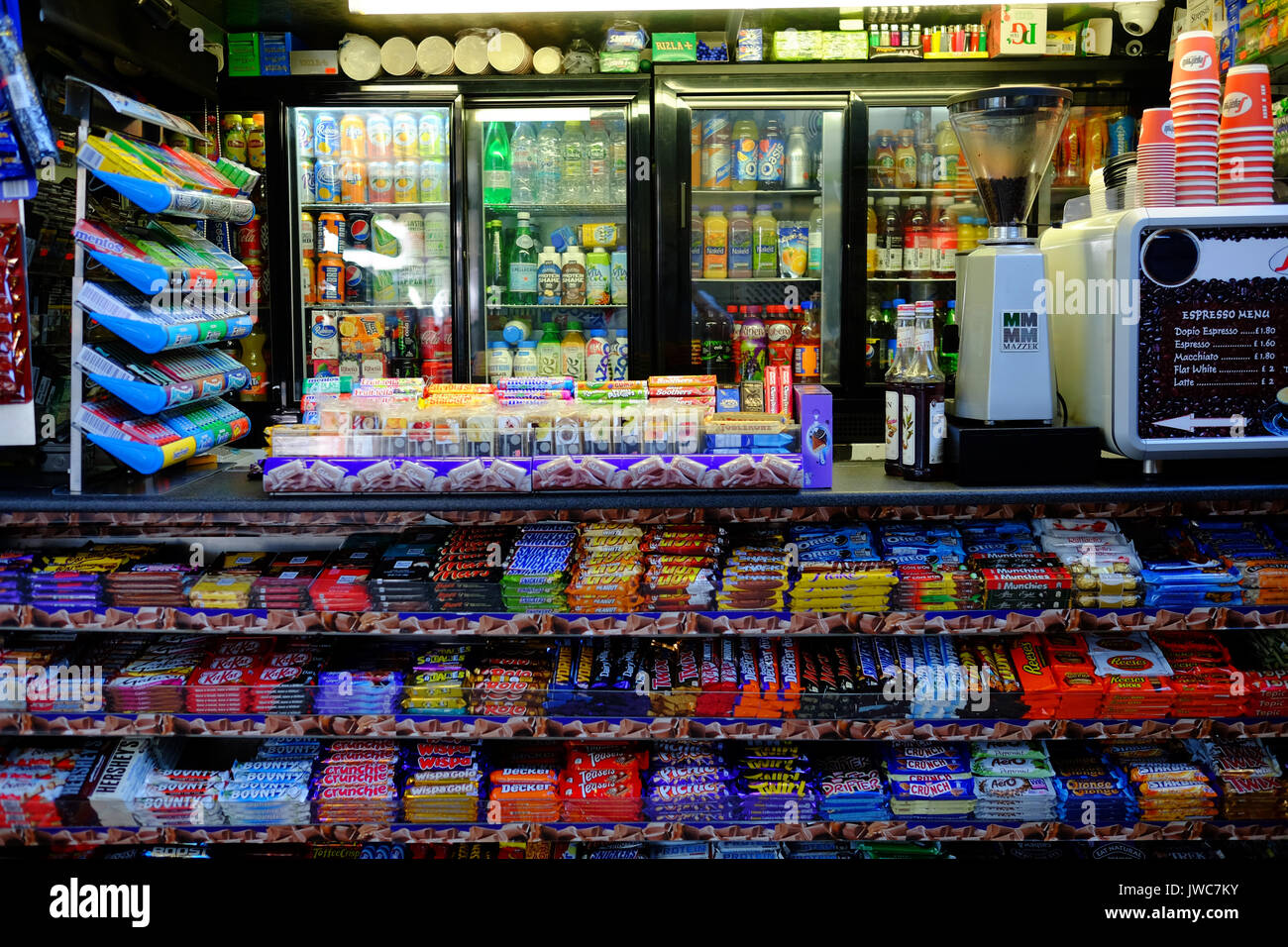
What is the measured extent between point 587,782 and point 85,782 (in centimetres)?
123

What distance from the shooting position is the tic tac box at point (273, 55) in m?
4.30

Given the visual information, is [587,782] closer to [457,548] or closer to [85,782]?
[457,548]

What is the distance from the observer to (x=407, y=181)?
4578 mm

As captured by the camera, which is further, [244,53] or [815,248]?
[815,248]

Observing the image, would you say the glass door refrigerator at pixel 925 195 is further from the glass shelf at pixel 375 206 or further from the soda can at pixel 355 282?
the soda can at pixel 355 282

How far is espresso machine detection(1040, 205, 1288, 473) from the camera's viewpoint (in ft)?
7.88

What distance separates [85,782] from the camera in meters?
2.49

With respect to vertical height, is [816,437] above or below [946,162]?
below

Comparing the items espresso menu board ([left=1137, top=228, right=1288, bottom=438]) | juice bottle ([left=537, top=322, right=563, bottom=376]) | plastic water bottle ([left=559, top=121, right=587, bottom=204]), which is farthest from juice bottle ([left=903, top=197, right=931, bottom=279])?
espresso menu board ([left=1137, top=228, right=1288, bottom=438])

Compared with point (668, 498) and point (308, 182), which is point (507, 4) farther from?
point (308, 182)

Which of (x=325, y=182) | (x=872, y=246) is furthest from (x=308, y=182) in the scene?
(x=872, y=246)

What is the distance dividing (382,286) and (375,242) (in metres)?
0.20

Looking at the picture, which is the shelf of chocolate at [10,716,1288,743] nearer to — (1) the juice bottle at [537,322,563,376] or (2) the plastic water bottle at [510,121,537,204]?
(1) the juice bottle at [537,322,563,376]
